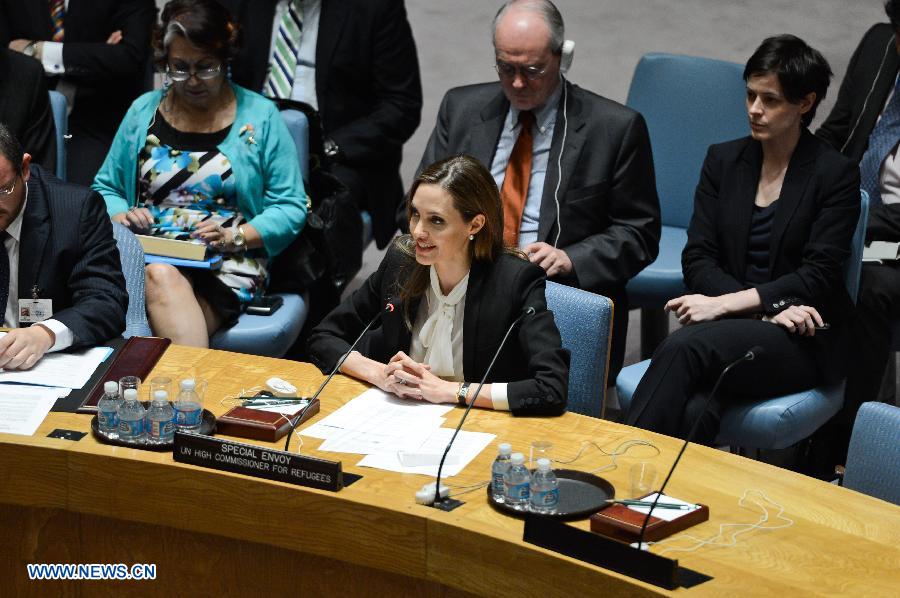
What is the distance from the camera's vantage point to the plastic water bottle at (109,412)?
2486 mm

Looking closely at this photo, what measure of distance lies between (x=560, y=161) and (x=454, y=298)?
0.95m

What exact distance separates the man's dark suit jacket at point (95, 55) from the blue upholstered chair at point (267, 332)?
3.48ft

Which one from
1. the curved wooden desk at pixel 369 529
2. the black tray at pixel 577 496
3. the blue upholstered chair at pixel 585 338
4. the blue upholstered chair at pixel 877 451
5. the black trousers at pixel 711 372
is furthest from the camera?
the black trousers at pixel 711 372

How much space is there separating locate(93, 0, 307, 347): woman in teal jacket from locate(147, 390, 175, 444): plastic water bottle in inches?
49.3

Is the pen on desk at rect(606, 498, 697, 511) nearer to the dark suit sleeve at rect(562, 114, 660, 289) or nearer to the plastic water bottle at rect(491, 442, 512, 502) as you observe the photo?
the plastic water bottle at rect(491, 442, 512, 502)

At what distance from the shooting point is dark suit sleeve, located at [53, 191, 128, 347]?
3053mm

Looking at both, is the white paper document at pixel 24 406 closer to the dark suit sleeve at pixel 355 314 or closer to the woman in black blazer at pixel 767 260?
the dark suit sleeve at pixel 355 314

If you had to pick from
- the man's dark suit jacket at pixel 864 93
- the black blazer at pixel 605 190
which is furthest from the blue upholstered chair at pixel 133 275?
the man's dark suit jacket at pixel 864 93

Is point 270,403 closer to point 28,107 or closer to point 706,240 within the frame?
point 706,240

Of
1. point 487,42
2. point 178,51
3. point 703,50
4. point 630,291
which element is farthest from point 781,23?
point 178,51

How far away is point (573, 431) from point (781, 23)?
3.19 metres

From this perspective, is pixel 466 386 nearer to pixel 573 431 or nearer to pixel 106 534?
pixel 573 431

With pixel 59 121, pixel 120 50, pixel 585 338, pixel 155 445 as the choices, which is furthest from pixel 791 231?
pixel 120 50

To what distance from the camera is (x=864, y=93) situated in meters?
4.13
